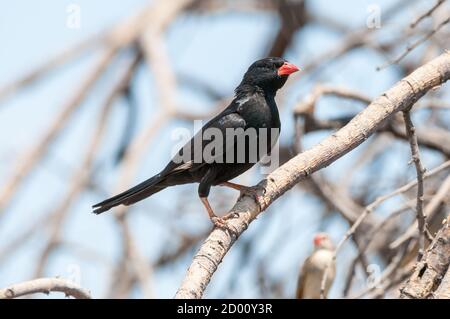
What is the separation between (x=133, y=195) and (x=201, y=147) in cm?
50

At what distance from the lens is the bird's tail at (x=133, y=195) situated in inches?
177

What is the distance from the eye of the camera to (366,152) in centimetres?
727

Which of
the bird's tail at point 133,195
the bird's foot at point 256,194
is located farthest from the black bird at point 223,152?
the bird's foot at point 256,194

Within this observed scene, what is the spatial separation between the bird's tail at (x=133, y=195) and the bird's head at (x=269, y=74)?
0.90 m

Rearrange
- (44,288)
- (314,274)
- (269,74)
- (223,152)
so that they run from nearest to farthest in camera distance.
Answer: (44,288) < (223,152) < (269,74) < (314,274)

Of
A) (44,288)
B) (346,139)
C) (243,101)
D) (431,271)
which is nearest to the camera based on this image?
(431,271)

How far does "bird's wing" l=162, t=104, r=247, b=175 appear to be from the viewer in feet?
15.9

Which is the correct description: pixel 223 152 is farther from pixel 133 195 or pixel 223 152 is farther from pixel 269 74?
pixel 269 74

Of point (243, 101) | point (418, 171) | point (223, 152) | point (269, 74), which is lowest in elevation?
point (418, 171)

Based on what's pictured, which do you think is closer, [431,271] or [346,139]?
[431,271]

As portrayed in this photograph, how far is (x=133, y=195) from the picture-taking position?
15.3ft

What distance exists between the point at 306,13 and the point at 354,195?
205 cm

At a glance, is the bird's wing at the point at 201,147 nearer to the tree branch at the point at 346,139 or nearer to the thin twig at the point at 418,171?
the tree branch at the point at 346,139

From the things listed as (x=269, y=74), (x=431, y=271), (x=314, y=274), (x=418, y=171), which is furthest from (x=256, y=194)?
(x=314, y=274)
